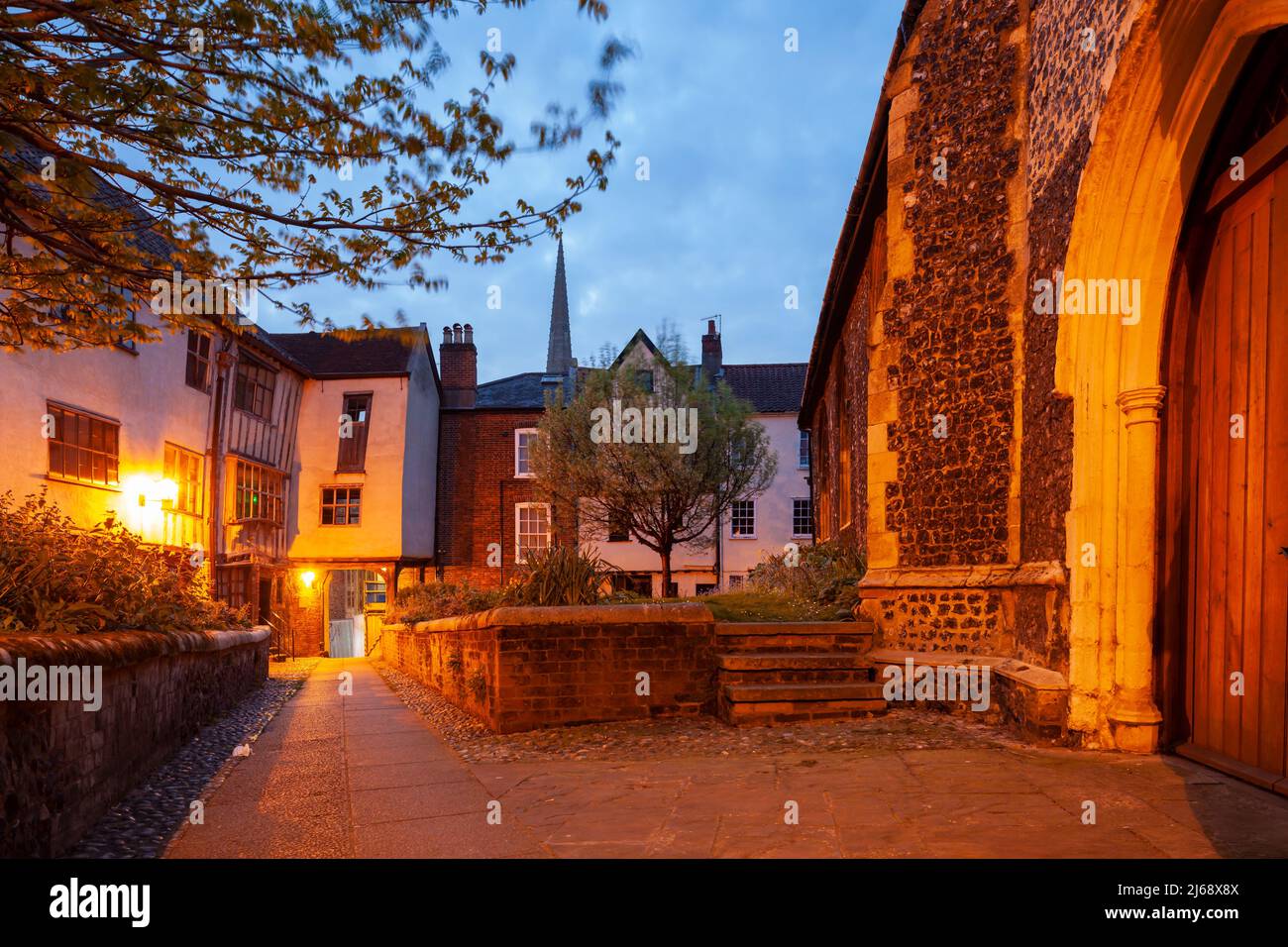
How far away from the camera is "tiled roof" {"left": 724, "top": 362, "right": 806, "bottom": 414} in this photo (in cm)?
2675

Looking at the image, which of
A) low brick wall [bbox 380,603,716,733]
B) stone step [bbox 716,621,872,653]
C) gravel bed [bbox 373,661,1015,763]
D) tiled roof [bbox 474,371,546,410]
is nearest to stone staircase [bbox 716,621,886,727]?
stone step [bbox 716,621,872,653]

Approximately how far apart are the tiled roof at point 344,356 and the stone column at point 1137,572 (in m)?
21.5

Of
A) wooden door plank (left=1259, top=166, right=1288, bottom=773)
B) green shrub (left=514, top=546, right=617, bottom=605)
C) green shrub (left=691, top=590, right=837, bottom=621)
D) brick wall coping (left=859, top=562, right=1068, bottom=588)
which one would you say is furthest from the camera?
green shrub (left=691, top=590, right=837, bottom=621)

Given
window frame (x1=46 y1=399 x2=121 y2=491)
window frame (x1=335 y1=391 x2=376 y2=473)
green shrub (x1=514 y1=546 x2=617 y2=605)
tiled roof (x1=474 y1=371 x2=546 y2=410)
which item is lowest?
green shrub (x1=514 y1=546 x2=617 y2=605)

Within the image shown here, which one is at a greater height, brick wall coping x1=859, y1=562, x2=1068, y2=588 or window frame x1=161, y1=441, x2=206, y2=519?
window frame x1=161, y1=441, x2=206, y2=519

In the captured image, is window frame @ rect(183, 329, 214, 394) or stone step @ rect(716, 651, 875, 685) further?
window frame @ rect(183, 329, 214, 394)

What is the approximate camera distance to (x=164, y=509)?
1736 centimetres

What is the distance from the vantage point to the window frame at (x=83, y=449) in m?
13.9

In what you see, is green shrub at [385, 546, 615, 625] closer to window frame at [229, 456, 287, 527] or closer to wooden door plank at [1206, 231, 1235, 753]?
wooden door plank at [1206, 231, 1235, 753]

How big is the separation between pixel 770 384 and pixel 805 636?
66.4 ft

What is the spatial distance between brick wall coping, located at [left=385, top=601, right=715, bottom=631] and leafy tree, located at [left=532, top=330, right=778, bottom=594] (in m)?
11.4

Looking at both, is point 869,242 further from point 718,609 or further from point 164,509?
point 164,509

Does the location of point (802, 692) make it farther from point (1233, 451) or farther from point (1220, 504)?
point (1233, 451)

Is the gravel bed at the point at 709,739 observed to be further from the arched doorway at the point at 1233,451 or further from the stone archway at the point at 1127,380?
the arched doorway at the point at 1233,451
